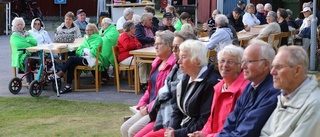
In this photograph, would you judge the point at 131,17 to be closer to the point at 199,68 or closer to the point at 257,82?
the point at 199,68

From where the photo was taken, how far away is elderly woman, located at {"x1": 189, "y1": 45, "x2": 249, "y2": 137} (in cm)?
480

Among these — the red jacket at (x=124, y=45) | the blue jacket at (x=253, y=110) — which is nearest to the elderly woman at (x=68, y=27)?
the red jacket at (x=124, y=45)

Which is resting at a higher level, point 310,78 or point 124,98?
point 310,78

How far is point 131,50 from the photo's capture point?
10.7 meters

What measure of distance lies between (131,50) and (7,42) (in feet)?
29.1

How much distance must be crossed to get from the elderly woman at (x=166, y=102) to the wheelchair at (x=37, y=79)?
460 cm

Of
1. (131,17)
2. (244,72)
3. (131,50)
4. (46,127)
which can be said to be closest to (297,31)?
(131,17)

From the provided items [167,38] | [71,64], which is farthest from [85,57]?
[167,38]

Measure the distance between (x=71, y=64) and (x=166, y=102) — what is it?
522cm

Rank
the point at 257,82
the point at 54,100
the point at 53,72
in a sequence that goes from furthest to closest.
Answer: the point at 53,72
the point at 54,100
the point at 257,82

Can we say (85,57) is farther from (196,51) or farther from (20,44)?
(196,51)

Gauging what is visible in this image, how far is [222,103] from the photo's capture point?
4.84 m

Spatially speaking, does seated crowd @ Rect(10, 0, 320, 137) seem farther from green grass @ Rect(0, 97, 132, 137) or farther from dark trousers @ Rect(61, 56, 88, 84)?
dark trousers @ Rect(61, 56, 88, 84)

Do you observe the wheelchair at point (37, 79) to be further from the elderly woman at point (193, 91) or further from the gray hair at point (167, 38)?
the elderly woman at point (193, 91)
